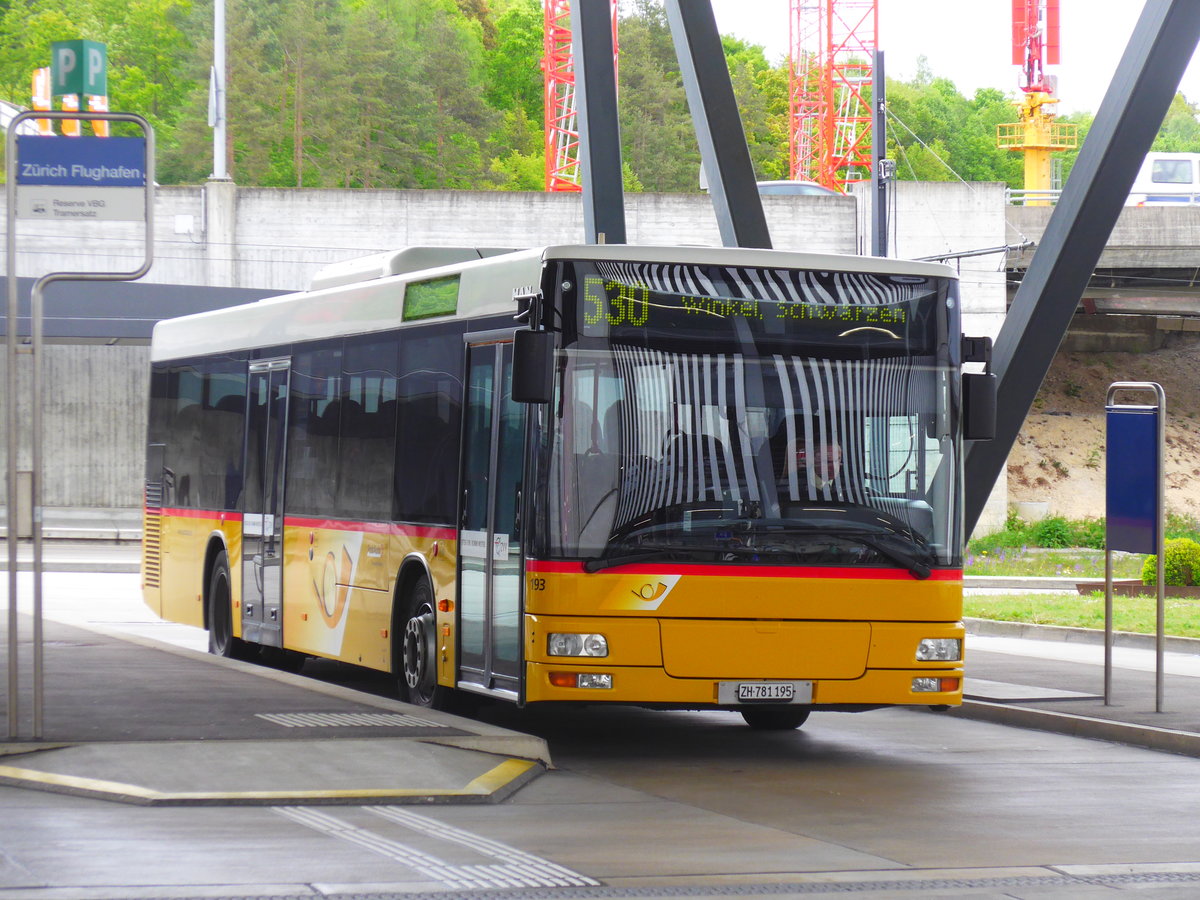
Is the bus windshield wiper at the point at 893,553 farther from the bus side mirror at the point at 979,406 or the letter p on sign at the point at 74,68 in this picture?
the letter p on sign at the point at 74,68

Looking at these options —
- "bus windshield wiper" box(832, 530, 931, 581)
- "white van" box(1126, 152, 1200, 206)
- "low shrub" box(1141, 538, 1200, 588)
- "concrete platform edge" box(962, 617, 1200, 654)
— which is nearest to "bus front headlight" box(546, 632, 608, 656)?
"bus windshield wiper" box(832, 530, 931, 581)

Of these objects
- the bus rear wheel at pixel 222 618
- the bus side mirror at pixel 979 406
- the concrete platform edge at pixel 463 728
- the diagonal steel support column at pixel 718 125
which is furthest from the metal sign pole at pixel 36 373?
the diagonal steel support column at pixel 718 125

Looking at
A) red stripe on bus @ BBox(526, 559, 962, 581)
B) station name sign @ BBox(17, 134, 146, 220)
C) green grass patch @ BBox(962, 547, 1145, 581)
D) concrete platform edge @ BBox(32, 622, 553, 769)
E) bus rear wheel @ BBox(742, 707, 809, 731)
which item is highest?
station name sign @ BBox(17, 134, 146, 220)

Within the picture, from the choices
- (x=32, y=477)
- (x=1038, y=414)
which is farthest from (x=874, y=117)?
(x=1038, y=414)

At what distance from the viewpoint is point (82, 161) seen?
10492 mm

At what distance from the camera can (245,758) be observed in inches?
383

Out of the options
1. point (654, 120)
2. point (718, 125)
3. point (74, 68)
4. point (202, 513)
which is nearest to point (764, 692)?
point (74, 68)

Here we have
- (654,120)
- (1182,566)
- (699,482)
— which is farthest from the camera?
(654,120)

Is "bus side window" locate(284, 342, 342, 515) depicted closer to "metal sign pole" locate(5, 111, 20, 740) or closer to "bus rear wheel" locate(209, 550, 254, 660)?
"bus rear wheel" locate(209, 550, 254, 660)

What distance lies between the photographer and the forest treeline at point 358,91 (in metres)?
88.6

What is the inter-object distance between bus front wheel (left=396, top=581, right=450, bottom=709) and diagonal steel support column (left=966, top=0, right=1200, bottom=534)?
3960 millimetres

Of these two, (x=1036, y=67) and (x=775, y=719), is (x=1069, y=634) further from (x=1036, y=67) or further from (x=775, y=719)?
(x=1036, y=67)

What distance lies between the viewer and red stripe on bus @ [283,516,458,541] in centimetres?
1222

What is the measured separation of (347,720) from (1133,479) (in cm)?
610
